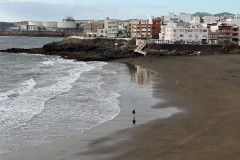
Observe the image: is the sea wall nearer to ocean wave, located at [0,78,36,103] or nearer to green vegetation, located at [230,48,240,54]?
green vegetation, located at [230,48,240,54]

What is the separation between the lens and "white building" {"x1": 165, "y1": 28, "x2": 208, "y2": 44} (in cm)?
8879

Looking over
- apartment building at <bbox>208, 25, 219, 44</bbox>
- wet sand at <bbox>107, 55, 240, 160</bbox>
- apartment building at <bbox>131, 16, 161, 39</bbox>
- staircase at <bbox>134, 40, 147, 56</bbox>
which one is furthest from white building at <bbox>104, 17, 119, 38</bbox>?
wet sand at <bbox>107, 55, 240, 160</bbox>

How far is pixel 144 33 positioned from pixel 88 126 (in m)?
92.7

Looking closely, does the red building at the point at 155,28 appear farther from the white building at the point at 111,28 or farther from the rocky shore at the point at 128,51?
the white building at the point at 111,28

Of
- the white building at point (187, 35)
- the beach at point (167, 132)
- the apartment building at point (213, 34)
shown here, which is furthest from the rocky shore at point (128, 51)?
the beach at point (167, 132)

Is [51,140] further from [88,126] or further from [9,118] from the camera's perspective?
[9,118]

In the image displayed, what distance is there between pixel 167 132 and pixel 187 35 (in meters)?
72.2

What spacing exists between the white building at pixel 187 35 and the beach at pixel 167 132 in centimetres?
5373

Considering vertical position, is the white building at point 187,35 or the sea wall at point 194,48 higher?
the white building at point 187,35

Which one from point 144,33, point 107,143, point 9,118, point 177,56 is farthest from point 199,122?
point 144,33

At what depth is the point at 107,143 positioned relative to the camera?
19.9m

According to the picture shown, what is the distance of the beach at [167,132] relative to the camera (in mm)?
17516

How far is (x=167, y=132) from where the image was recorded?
21406 mm

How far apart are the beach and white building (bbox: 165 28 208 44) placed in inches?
2115
